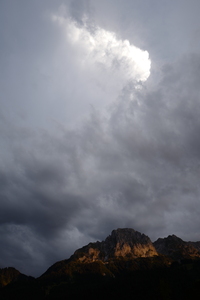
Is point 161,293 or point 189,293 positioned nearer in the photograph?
point 189,293

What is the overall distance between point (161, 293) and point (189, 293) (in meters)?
25.5

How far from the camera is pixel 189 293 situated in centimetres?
12275

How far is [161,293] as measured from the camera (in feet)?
465
